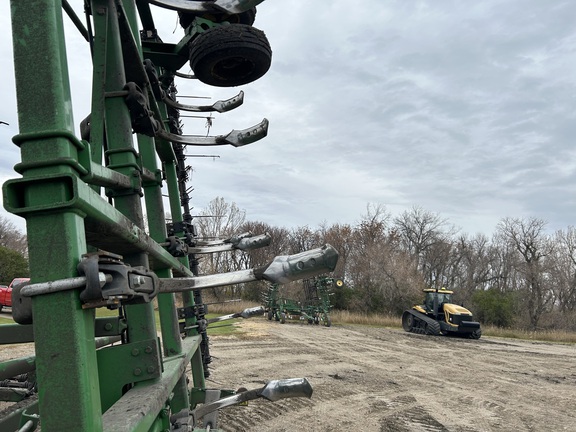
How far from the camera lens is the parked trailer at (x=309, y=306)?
2006 centimetres

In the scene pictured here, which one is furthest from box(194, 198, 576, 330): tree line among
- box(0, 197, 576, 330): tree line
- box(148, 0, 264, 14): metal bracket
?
box(148, 0, 264, 14): metal bracket

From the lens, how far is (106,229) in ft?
4.21

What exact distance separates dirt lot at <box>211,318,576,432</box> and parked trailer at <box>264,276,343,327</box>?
698 centimetres

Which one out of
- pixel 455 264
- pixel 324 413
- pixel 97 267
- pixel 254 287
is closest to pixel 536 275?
pixel 455 264

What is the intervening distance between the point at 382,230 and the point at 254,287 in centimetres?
1479

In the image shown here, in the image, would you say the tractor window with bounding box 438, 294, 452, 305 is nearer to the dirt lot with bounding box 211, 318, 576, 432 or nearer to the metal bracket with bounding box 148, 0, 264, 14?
the dirt lot with bounding box 211, 318, 576, 432

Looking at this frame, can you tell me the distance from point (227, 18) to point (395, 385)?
632 cm

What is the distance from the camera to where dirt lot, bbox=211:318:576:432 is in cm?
519

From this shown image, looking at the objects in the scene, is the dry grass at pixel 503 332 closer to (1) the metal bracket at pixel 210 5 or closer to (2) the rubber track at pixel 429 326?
(2) the rubber track at pixel 429 326

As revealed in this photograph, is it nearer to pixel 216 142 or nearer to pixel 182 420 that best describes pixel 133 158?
pixel 182 420

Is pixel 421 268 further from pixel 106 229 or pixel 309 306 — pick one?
pixel 106 229

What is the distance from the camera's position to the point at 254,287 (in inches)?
1208

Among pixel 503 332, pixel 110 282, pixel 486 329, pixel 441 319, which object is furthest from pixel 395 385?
pixel 486 329

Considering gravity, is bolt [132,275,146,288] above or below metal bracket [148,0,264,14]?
below
